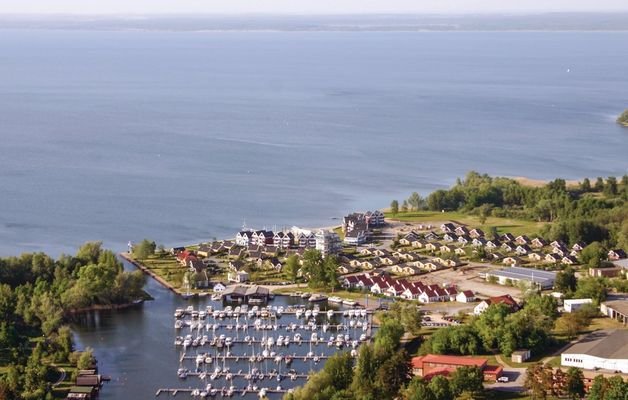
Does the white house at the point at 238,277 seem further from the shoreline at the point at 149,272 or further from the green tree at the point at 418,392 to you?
the green tree at the point at 418,392

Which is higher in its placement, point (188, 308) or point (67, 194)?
point (67, 194)

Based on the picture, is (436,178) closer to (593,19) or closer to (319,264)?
(319,264)

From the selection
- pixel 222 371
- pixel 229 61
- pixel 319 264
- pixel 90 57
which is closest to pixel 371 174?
pixel 319 264

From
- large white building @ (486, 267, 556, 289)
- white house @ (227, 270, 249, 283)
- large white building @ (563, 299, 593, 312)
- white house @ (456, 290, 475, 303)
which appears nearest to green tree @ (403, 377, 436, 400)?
large white building @ (563, 299, 593, 312)

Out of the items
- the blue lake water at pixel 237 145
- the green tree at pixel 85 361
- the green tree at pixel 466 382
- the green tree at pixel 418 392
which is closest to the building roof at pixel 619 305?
the green tree at pixel 466 382

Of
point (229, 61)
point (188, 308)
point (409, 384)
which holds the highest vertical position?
point (229, 61)
